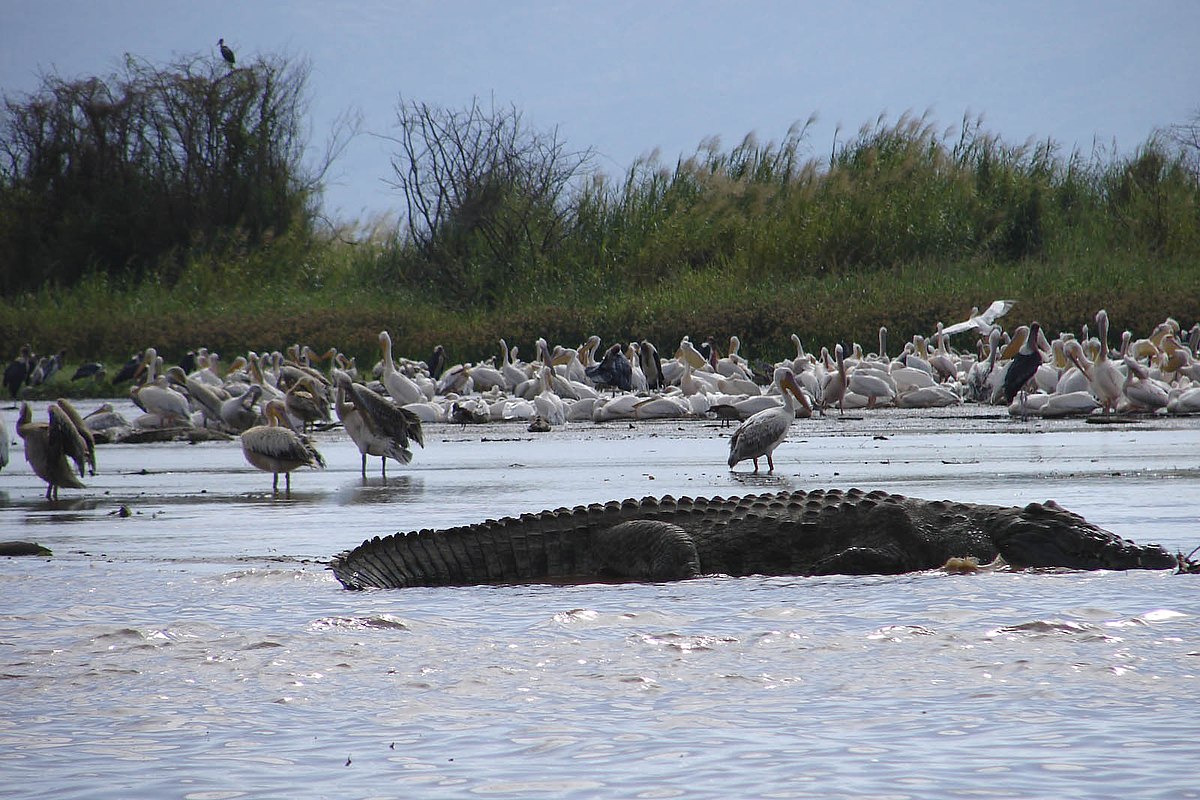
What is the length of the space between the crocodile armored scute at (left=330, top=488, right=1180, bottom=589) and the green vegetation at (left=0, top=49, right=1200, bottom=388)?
21.3 metres

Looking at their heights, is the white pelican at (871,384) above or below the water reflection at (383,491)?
above

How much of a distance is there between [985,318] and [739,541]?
19955 millimetres

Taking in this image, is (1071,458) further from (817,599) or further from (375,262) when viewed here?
(375,262)

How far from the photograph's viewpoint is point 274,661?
153 inches

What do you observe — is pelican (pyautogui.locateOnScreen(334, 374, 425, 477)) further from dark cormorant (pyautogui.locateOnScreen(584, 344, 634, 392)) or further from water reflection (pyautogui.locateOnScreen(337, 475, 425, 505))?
dark cormorant (pyautogui.locateOnScreen(584, 344, 634, 392))

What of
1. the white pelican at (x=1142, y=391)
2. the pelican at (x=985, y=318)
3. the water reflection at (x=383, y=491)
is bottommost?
the water reflection at (x=383, y=491)

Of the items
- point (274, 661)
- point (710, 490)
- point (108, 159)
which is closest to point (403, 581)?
point (274, 661)

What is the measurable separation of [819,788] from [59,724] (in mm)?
1780

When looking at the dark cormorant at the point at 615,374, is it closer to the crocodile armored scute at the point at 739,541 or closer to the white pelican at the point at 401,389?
the white pelican at the point at 401,389

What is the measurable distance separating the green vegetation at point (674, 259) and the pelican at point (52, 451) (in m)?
18.6

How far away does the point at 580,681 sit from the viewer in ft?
11.7

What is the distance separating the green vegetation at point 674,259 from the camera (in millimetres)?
27750

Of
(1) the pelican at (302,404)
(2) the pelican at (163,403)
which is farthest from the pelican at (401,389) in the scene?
(1) the pelican at (302,404)

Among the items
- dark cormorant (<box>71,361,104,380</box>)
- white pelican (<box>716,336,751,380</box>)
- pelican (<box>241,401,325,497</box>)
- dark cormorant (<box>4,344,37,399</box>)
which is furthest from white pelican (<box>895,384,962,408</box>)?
dark cormorant (<box>4,344,37,399</box>)
